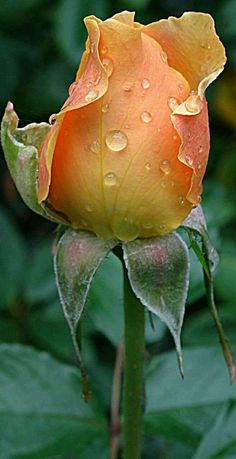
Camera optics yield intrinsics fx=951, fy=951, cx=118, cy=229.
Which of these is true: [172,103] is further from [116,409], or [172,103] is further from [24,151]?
[116,409]

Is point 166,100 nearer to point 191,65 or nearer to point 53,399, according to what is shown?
point 191,65

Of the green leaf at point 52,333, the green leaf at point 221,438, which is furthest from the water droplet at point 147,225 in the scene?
the green leaf at point 52,333

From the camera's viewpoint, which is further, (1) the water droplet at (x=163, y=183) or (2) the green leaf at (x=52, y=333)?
(2) the green leaf at (x=52, y=333)

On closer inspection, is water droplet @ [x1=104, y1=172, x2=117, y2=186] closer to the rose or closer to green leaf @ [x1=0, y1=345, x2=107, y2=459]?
the rose

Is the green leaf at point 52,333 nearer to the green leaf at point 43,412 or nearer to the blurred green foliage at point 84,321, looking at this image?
the blurred green foliage at point 84,321

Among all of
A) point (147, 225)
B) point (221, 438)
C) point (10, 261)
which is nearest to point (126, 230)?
point (147, 225)

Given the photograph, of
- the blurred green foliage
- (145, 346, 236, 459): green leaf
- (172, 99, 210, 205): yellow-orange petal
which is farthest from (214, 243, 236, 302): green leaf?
(172, 99, 210, 205): yellow-orange petal

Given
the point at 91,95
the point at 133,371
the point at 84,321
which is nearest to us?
the point at 91,95
